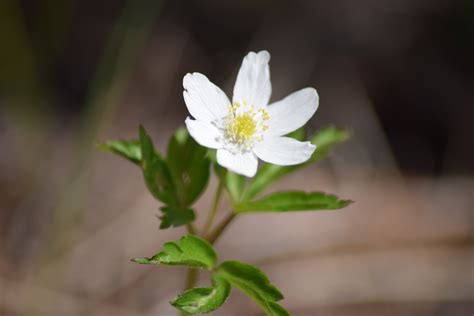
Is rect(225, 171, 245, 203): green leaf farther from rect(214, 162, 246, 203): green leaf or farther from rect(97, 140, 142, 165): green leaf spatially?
rect(97, 140, 142, 165): green leaf

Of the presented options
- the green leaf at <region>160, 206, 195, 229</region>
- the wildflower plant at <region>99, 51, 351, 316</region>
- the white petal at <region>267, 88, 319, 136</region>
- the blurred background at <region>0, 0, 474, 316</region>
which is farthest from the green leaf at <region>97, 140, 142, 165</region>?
the blurred background at <region>0, 0, 474, 316</region>

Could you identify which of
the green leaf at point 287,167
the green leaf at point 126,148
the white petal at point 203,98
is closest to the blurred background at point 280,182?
the green leaf at point 287,167

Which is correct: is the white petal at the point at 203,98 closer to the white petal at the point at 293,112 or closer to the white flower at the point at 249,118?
the white flower at the point at 249,118

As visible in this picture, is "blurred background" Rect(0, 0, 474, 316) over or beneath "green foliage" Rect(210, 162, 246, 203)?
over

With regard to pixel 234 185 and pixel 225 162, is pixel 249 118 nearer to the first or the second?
pixel 234 185

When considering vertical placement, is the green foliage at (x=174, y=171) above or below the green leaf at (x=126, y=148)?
below
